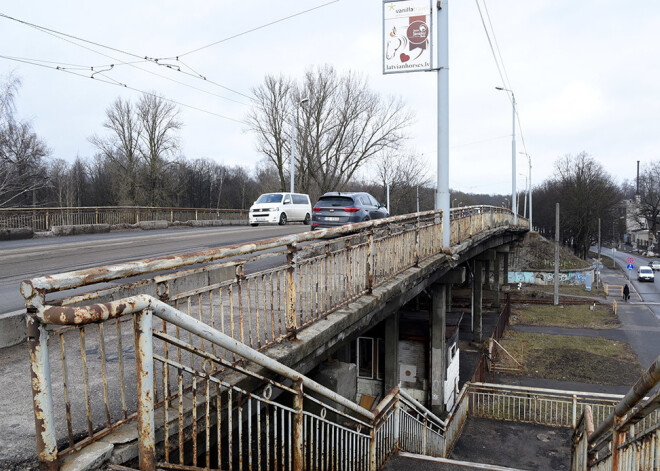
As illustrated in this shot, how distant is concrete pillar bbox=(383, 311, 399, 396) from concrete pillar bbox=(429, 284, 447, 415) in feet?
4.24

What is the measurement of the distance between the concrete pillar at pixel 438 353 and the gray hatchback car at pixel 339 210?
376cm

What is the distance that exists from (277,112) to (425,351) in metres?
32.4

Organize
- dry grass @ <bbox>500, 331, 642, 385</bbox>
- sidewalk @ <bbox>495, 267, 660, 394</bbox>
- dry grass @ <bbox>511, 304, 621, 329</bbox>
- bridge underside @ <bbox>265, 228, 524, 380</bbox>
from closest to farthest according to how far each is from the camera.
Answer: bridge underside @ <bbox>265, 228, 524, 380</bbox>, sidewalk @ <bbox>495, 267, 660, 394</bbox>, dry grass @ <bbox>500, 331, 642, 385</bbox>, dry grass @ <bbox>511, 304, 621, 329</bbox>

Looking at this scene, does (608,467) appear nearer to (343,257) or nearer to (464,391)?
(343,257)

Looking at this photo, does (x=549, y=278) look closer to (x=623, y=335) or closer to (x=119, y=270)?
(x=623, y=335)

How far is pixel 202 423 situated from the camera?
3.21 meters

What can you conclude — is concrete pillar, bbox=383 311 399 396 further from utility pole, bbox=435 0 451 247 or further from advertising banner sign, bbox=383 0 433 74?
advertising banner sign, bbox=383 0 433 74

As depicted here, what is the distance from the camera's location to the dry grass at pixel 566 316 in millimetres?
28828

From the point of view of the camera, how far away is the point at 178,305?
5664mm

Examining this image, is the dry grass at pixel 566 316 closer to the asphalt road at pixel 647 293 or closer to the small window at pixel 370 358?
the asphalt road at pixel 647 293

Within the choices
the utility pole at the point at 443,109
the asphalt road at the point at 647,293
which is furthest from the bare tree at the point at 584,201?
the utility pole at the point at 443,109

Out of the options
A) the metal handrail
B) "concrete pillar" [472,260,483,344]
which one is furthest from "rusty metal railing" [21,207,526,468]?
"concrete pillar" [472,260,483,344]

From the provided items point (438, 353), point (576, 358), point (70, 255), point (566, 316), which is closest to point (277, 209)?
point (438, 353)

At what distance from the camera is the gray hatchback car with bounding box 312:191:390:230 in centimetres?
1502
